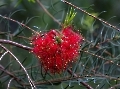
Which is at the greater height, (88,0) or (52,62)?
(88,0)

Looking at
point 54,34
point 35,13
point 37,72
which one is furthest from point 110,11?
point 54,34

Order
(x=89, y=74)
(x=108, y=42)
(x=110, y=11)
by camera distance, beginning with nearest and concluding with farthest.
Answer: (x=89, y=74)
(x=108, y=42)
(x=110, y=11)

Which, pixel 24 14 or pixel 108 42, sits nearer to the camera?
pixel 108 42

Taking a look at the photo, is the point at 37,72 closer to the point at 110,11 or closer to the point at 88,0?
the point at 88,0

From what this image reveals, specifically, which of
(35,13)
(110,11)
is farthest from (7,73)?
(110,11)

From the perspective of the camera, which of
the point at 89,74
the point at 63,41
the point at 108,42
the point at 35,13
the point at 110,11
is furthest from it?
the point at 110,11

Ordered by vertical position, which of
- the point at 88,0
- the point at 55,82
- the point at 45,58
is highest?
the point at 88,0

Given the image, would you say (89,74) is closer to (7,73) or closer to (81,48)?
(81,48)
